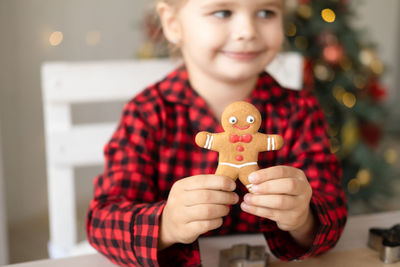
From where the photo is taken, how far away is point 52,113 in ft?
3.56

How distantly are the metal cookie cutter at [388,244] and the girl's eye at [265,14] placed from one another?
37cm

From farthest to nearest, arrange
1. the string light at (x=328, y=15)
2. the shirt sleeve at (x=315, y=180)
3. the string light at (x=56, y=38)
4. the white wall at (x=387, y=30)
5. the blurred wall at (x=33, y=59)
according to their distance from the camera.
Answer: the white wall at (x=387, y=30)
the string light at (x=56, y=38)
the blurred wall at (x=33, y=59)
the string light at (x=328, y=15)
the shirt sleeve at (x=315, y=180)

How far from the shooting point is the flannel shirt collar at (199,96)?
83 cm

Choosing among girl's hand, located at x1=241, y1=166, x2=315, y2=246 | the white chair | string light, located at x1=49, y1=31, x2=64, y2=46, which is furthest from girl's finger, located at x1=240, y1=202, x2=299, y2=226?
string light, located at x1=49, y1=31, x2=64, y2=46

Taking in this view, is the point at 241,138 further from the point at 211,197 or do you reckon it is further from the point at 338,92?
the point at 338,92

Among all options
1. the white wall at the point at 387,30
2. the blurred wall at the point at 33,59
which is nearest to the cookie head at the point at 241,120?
the blurred wall at the point at 33,59

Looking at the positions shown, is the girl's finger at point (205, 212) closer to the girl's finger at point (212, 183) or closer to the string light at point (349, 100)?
the girl's finger at point (212, 183)

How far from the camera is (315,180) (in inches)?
31.5

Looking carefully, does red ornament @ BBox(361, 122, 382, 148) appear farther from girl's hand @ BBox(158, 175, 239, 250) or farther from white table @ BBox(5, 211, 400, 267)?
girl's hand @ BBox(158, 175, 239, 250)

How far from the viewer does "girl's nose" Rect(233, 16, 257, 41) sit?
0.70 metres

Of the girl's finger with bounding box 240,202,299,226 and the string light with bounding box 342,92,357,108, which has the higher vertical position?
the string light with bounding box 342,92,357,108

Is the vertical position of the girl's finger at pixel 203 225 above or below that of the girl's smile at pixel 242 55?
below

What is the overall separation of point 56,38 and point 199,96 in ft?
5.77

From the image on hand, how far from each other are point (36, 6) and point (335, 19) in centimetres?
145
